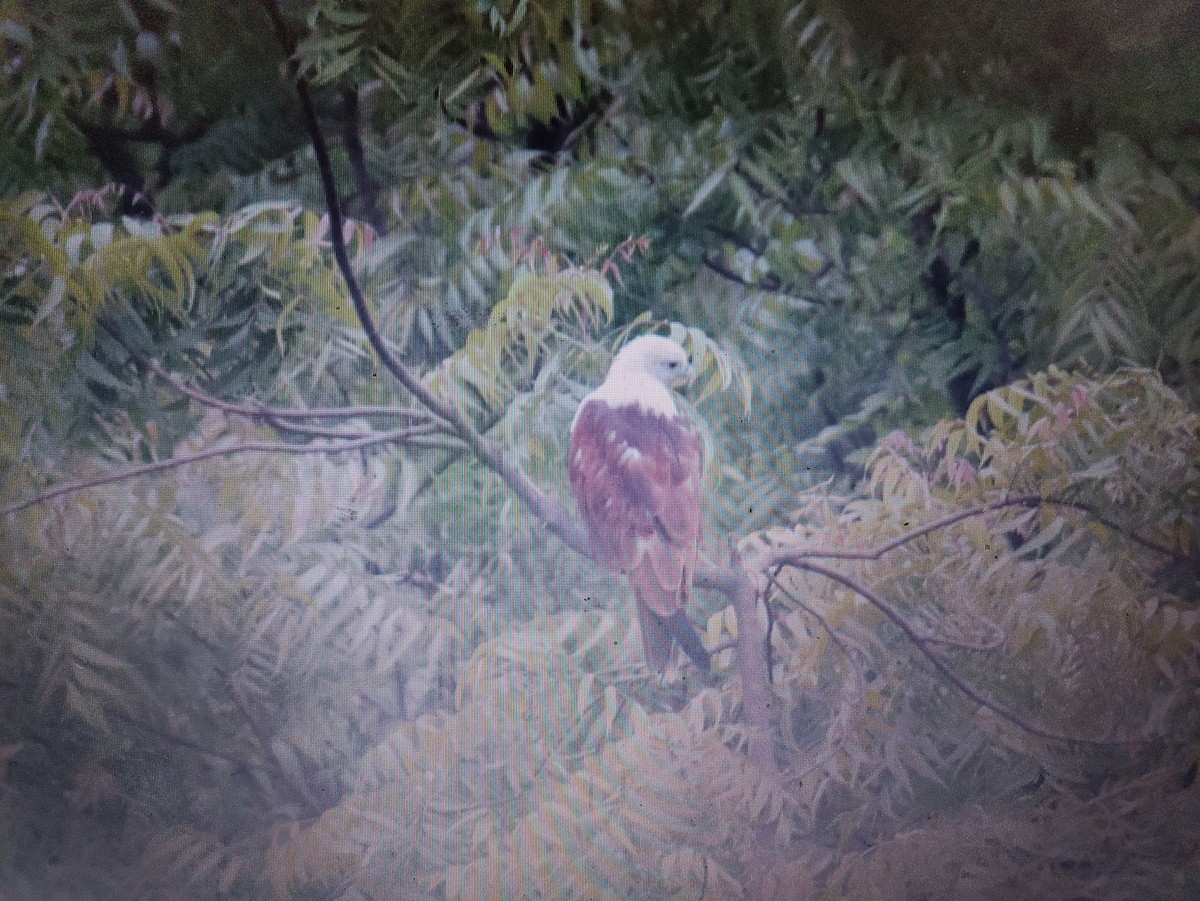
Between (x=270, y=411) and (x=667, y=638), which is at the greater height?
(x=270, y=411)

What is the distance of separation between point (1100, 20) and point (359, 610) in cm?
144

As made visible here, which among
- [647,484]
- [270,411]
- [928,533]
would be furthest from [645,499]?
[270,411]

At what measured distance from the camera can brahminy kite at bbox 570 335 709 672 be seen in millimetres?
1442

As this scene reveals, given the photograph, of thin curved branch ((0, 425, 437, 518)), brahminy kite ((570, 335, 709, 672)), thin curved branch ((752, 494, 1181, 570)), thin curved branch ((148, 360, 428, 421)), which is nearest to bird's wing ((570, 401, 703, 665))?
brahminy kite ((570, 335, 709, 672))

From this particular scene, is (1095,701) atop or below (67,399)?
below

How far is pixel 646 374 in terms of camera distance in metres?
1.45

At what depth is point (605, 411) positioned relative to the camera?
144 centimetres

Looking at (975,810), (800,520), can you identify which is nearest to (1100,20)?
(800,520)

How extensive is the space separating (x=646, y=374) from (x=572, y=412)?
128 mm

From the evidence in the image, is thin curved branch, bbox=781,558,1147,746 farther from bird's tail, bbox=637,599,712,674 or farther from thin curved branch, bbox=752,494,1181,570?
bird's tail, bbox=637,599,712,674

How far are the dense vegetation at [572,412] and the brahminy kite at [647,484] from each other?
Result: 3 centimetres

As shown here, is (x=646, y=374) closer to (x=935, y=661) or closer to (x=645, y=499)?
(x=645, y=499)

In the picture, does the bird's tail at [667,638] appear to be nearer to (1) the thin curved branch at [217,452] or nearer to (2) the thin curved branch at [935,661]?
(2) the thin curved branch at [935,661]

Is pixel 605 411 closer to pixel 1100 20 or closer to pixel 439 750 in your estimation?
pixel 439 750
